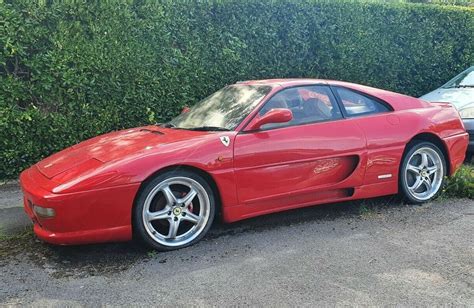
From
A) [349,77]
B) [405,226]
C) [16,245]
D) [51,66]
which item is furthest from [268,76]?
[16,245]

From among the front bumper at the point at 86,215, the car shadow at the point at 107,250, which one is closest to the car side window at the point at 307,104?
the car shadow at the point at 107,250

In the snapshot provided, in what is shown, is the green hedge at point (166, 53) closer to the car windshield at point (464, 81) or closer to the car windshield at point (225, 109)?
the car windshield at point (464, 81)

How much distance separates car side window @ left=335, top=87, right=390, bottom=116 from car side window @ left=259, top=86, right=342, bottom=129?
4.7 inches

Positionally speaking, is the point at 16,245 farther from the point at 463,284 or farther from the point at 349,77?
the point at 349,77

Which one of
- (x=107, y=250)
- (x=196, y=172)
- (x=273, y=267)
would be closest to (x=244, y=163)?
(x=196, y=172)

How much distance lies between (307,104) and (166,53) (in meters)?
3.12

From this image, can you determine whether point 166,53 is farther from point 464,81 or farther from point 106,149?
point 464,81

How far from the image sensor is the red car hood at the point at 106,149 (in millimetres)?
3695

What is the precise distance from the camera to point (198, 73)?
284 inches

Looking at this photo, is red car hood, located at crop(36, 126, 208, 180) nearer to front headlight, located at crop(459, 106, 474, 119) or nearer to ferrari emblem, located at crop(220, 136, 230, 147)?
ferrari emblem, located at crop(220, 136, 230, 147)

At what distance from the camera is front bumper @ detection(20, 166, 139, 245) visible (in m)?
3.37

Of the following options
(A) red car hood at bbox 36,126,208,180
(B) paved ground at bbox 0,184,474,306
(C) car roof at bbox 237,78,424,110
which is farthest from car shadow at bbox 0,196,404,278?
(C) car roof at bbox 237,78,424,110

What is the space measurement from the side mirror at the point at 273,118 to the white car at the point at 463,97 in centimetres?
344

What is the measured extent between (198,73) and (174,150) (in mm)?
3682
